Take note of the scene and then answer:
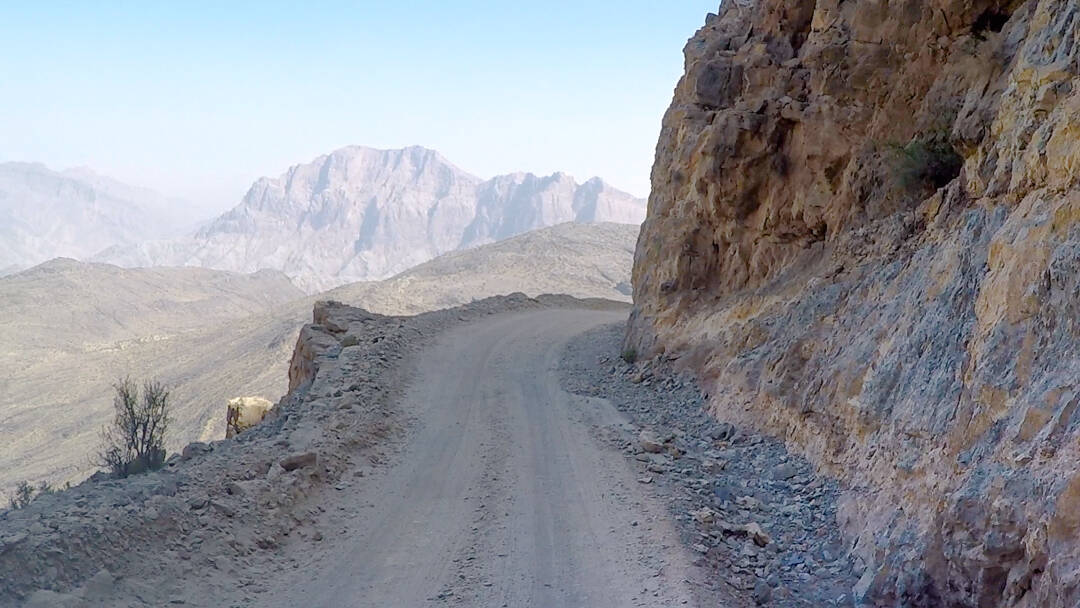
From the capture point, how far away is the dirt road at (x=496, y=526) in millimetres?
6336

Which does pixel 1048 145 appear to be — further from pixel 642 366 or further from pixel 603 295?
pixel 603 295

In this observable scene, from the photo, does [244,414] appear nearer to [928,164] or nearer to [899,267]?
[899,267]

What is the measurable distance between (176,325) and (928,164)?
4678 inches

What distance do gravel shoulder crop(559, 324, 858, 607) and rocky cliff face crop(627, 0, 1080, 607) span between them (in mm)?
328

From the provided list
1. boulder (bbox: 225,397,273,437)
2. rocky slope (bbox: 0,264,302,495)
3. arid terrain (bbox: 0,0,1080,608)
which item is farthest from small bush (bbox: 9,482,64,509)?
rocky slope (bbox: 0,264,302,495)

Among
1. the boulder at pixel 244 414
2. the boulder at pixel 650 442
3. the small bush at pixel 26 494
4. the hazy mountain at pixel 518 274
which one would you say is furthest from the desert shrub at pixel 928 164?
the hazy mountain at pixel 518 274

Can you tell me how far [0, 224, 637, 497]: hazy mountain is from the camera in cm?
5250

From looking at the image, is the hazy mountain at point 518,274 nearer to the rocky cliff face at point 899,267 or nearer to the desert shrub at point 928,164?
the rocky cliff face at point 899,267

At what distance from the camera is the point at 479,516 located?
317 inches

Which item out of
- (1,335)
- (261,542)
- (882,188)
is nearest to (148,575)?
(261,542)

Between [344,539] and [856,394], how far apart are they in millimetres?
5629

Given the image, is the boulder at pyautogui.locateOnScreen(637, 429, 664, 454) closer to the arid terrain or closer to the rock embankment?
the arid terrain

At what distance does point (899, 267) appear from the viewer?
353 inches

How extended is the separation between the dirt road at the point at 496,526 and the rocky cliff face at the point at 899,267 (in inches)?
80.2
